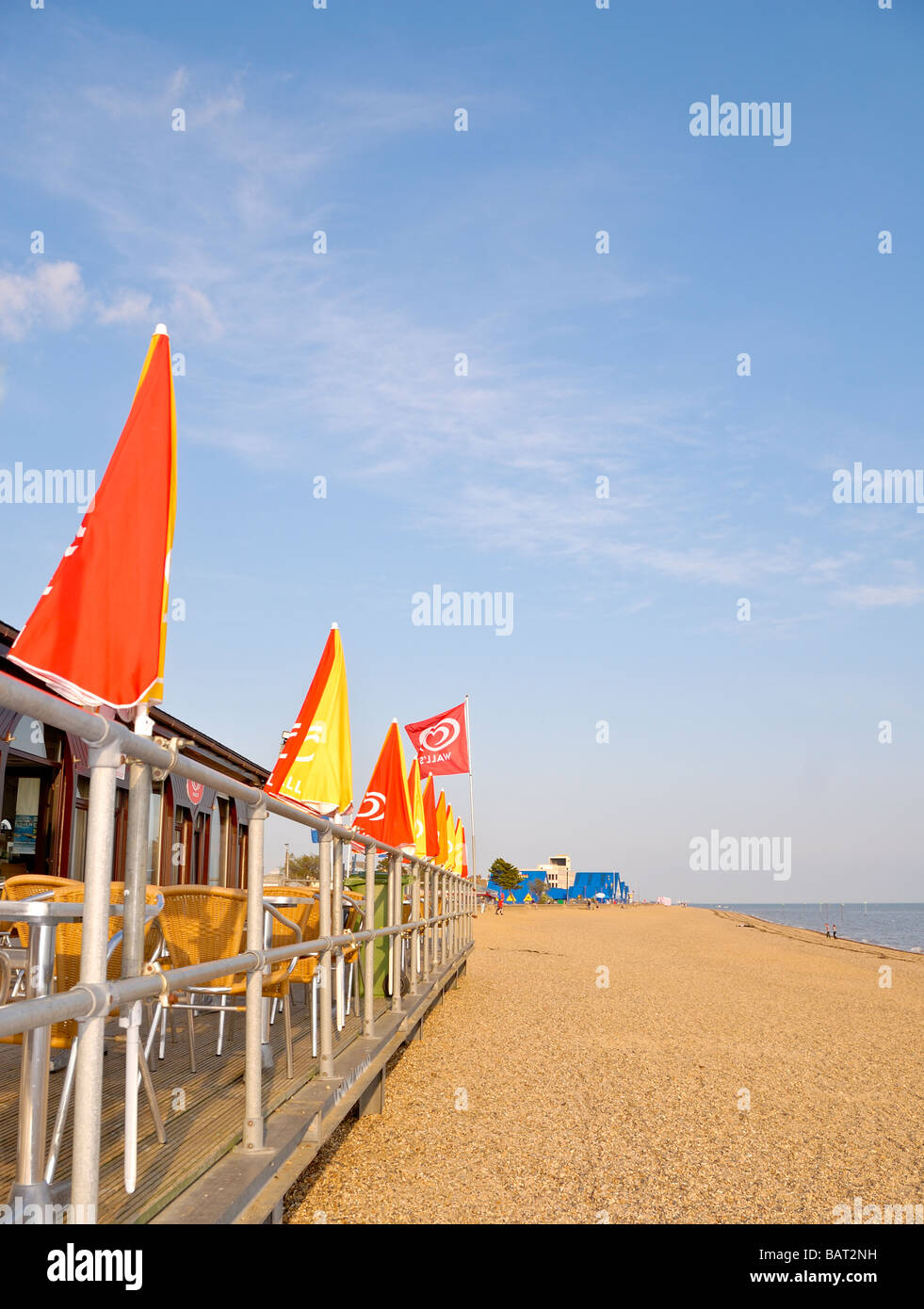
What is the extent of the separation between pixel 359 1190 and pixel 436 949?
6.52 metres

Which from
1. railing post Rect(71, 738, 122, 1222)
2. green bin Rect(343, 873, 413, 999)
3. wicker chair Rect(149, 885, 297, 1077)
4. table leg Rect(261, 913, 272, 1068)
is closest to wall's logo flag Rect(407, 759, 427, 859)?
green bin Rect(343, 873, 413, 999)

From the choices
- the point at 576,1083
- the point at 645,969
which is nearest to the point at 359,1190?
the point at 576,1083

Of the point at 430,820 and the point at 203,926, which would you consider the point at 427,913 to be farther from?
the point at 203,926

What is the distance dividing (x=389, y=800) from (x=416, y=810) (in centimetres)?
370

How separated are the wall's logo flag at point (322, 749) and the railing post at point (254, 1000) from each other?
5.00m

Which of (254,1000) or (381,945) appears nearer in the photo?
(254,1000)

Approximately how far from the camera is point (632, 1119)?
6.00 metres

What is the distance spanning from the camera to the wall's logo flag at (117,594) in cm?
391

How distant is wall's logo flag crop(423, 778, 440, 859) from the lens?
14.9 meters

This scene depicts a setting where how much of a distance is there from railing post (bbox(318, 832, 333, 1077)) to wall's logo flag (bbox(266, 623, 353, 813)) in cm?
389

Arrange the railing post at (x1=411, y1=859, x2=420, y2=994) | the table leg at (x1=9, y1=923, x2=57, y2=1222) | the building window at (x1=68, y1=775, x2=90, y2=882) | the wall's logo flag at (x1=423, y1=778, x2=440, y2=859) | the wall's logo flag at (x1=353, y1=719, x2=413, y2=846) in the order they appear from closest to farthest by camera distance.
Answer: the table leg at (x1=9, y1=923, x2=57, y2=1222) < the railing post at (x1=411, y1=859, x2=420, y2=994) < the wall's logo flag at (x1=353, y1=719, x2=413, y2=846) < the building window at (x1=68, y1=775, x2=90, y2=882) < the wall's logo flag at (x1=423, y1=778, x2=440, y2=859)

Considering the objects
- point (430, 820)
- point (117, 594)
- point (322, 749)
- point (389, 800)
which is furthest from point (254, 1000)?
point (430, 820)

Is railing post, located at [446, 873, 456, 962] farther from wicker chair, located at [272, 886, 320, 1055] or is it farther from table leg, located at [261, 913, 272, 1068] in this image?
table leg, located at [261, 913, 272, 1068]

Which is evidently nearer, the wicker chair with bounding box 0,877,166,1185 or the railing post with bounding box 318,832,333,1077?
the wicker chair with bounding box 0,877,166,1185
